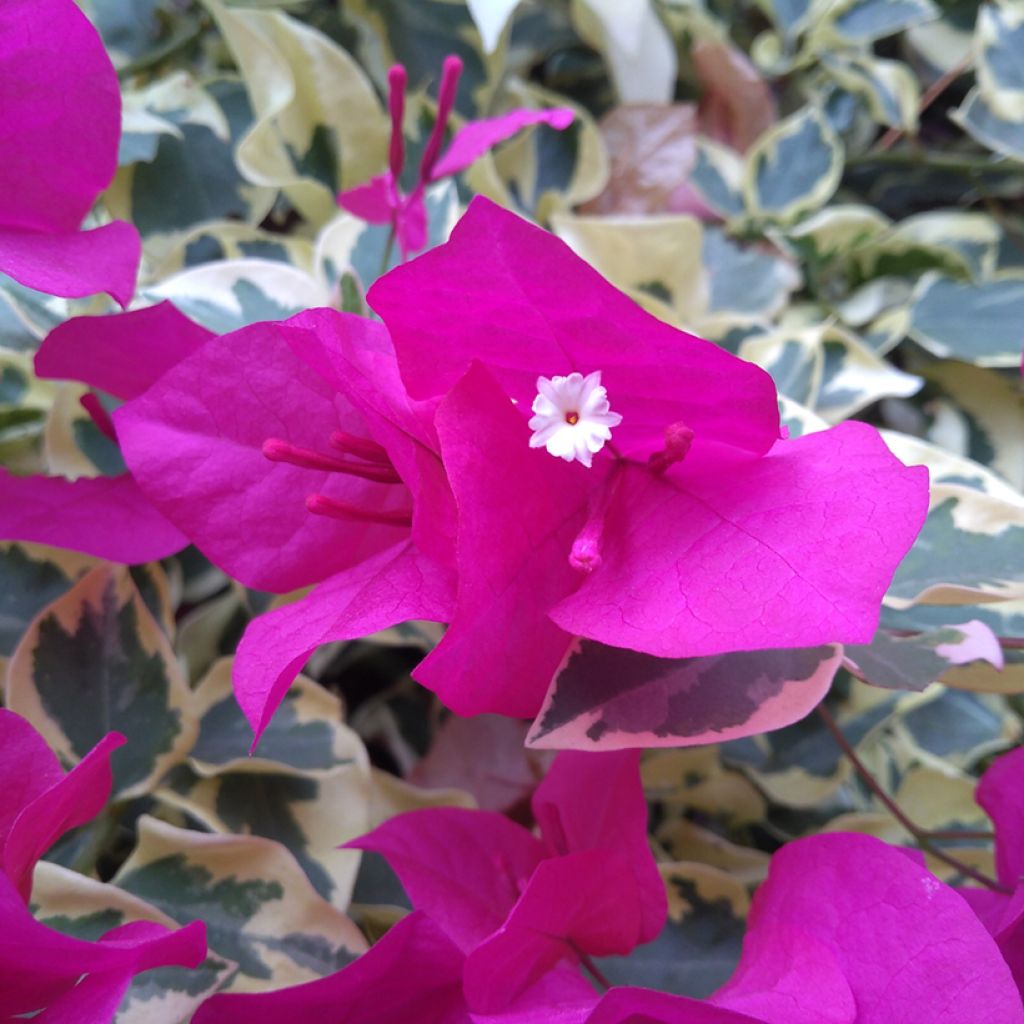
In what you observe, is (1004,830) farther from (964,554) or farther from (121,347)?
(121,347)

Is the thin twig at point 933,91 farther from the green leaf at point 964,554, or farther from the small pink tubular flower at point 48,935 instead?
the small pink tubular flower at point 48,935

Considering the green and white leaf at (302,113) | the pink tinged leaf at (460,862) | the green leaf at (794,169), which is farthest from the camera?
the green leaf at (794,169)

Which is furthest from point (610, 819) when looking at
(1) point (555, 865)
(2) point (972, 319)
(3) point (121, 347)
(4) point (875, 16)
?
(4) point (875, 16)

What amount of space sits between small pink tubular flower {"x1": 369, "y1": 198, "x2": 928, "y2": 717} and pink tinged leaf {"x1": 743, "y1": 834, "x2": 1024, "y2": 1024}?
12 cm

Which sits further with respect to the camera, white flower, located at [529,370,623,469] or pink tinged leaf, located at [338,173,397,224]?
pink tinged leaf, located at [338,173,397,224]

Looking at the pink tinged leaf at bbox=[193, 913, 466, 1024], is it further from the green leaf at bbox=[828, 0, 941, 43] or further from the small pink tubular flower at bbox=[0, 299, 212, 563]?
the green leaf at bbox=[828, 0, 941, 43]

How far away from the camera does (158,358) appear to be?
0.38 m

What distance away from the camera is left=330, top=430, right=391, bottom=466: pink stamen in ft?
1.07

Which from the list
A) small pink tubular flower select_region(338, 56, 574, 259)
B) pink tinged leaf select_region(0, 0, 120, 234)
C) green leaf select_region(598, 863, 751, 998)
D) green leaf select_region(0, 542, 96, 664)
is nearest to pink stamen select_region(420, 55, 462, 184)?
small pink tubular flower select_region(338, 56, 574, 259)

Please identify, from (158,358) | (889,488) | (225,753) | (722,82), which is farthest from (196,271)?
(722,82)

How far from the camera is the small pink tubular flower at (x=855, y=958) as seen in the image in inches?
11.4

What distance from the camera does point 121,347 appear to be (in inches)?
14.7

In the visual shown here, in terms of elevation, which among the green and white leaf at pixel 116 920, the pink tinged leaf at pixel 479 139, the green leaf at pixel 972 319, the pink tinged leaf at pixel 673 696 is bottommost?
the green and white leaf at pixel 116 920

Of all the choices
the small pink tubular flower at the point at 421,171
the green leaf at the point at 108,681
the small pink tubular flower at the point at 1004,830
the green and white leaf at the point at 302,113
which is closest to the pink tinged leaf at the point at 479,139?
the small pink tubular flower at the point at 421,171
